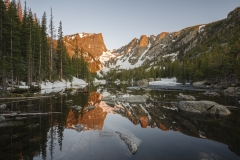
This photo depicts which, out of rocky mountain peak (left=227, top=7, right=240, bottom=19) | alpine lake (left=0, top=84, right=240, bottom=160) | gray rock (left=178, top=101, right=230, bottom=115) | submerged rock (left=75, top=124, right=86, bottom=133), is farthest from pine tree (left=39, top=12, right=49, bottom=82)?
rocky mountain peak (left=227, top=7, right=240, bottom=19)

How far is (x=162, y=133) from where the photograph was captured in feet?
42.4

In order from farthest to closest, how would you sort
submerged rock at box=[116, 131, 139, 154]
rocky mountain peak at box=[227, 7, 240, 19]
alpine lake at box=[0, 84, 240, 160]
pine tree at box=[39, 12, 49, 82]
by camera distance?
rocky mountain peak at box=[227, 7, 240, 19]
pine tree at box=[39, 12, 49, 82]
submerged rock at box=[116, 131, 139, 154]
alpine lake at box=[0, 84, 240, 160]

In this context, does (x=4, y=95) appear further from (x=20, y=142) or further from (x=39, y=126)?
(x=20, y=142)

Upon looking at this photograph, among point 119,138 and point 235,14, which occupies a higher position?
point 235,14

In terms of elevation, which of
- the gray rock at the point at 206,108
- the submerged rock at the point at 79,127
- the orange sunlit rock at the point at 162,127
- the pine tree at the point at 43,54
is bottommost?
the orange sunlit rock at the point at 162,127

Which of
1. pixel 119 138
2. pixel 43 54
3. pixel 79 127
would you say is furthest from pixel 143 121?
pixel 43 54

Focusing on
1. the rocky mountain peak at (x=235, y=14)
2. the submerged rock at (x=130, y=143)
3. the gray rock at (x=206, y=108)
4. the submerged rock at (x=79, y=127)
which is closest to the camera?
the submerged rock at (x=130, y=143)

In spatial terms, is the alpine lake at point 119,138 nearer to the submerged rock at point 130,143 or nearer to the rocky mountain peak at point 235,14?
the submerged rock at point 130,143

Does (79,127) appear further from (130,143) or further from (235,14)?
(235,14)

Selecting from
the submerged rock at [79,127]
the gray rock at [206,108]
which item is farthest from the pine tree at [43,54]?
the gray rock at [206,108]

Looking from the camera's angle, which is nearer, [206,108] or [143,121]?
[143,121]

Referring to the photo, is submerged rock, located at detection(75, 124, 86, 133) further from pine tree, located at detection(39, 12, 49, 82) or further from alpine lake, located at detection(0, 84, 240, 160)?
pine tree, located at detection(39, 12, 49, 82)

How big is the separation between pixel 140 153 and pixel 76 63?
79.5 meters

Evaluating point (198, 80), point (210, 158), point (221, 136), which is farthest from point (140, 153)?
point (198, 80)
